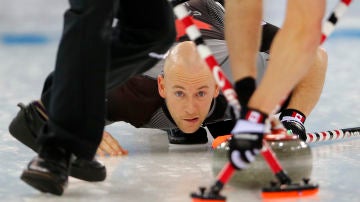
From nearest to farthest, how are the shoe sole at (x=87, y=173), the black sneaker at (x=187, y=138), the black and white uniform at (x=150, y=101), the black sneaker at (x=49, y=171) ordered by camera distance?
the black sneaker at (x=49, y=171) → the shoe sole at (x=87, y=173) → the black and white uniform at (x=150, y=101) → the black sneaker at (x=187, y=138)

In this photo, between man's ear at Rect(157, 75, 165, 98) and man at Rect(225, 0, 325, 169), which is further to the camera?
man's ear at Rect(157, 75, 165, 98)

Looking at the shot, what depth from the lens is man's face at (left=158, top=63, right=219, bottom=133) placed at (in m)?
3.36

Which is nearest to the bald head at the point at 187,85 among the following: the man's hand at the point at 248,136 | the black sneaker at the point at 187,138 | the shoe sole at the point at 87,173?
the black sneaker at the point at 187,138

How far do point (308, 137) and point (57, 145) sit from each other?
1.43 meters

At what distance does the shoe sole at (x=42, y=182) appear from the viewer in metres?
2.42

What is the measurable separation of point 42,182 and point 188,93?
41.7 inches

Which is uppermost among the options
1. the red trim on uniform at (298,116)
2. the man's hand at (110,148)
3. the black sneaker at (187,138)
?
the red trim on uniform at (298,116)

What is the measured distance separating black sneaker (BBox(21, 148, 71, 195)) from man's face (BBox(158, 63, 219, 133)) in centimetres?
97

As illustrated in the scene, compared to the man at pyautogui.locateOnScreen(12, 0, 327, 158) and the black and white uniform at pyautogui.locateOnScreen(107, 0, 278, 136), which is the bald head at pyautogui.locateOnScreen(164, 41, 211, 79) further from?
the black and white uniform at pyautogui.locateOnScreen(107, 0, 278, 136)

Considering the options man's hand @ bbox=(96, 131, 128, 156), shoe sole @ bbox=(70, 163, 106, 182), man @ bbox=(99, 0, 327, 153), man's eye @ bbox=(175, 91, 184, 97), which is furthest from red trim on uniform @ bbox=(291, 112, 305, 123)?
shoe sole @ bbox=(70, 163, 106, 182)

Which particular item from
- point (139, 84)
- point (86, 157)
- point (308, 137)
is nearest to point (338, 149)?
point (308, 137)

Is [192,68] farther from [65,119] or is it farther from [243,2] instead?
[65,119]

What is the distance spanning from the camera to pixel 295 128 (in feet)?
11.3

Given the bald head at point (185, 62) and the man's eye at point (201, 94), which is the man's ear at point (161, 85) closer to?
the bald head at point (185, 62)
